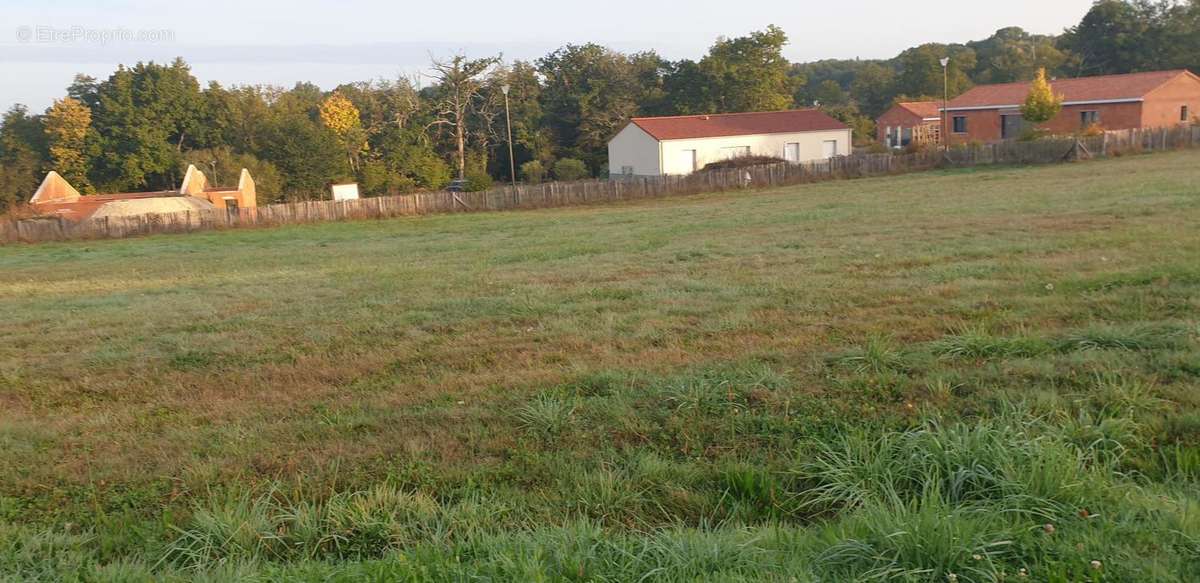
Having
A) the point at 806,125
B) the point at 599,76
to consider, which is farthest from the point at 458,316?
the point at 599,76

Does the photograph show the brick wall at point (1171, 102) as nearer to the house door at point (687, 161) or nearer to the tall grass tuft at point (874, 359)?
the house door at point (687, 161)

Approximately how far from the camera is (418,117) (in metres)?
62.2

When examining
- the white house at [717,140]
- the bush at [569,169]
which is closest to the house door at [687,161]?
the white house at [717,140]

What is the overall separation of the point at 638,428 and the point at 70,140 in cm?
5822

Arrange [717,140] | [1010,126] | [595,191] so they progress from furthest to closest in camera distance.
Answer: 1. [1010,126]
2. [717,140]
3. [595,191]

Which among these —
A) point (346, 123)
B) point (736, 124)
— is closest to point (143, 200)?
point (346, 123)

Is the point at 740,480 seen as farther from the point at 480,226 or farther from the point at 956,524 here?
the point at 480,226

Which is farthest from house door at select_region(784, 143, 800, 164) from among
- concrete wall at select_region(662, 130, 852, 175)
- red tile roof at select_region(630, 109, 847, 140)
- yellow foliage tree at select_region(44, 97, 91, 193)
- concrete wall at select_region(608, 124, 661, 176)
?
yellow foliage tree at select_region(44, 97, 91, 193)

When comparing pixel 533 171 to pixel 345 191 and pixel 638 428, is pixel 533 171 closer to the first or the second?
pixel 345 191

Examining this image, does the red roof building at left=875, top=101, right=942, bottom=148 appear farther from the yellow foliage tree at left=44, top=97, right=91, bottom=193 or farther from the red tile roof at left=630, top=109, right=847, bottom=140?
the yellow foliage tree at left=44, top=97, right=91, bottom=193

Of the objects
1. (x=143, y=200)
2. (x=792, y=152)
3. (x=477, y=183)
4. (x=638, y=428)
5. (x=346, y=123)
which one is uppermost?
(x=346, y=123)

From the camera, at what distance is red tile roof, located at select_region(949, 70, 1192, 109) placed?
5397 centimetres

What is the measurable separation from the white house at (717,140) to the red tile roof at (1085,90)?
13367 mm

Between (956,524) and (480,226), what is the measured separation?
26130mm
